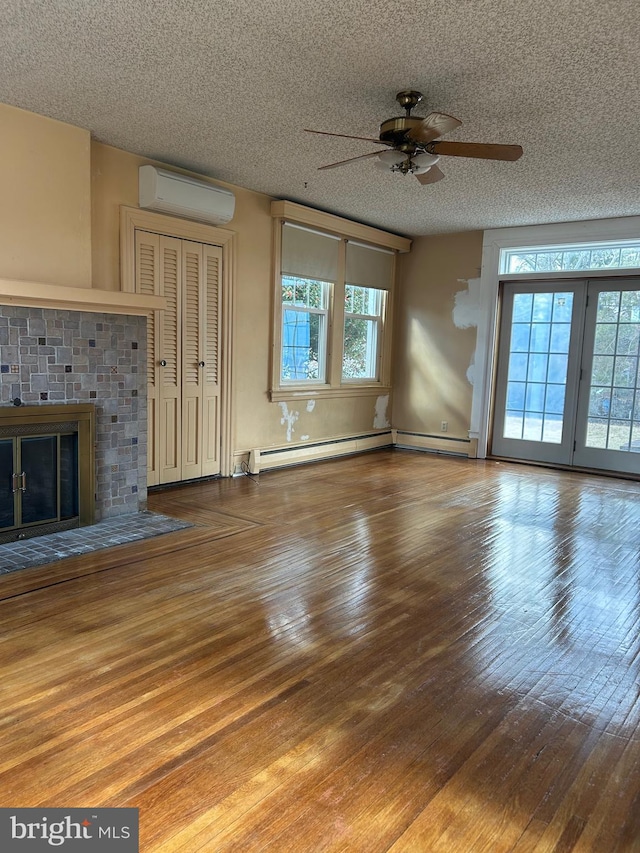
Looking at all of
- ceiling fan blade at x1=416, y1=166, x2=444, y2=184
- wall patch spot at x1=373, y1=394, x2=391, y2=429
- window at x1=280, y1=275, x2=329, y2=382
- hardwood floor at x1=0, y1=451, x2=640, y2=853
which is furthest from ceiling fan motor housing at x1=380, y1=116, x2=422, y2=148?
wall patch spot at x1=373, y1=394, x2=391, y2=429

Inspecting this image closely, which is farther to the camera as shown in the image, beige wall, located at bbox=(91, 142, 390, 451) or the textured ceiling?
beige wall, located at bbox=(91, 142, 390, 451)

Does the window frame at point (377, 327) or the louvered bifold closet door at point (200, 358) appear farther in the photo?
the window frame at point (377, 327)

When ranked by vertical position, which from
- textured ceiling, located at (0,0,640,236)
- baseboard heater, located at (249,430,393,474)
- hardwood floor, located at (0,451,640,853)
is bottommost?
hardwood floor, located at (0,451,640,853)

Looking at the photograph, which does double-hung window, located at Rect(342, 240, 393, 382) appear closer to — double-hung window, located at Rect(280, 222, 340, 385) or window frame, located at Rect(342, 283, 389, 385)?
window frame, located at Rect(342, 283, 389, 385)

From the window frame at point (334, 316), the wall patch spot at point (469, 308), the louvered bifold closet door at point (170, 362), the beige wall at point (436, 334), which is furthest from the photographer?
the beige wall at point (436, 334)

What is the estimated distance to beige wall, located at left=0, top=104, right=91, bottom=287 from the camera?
12.2ft

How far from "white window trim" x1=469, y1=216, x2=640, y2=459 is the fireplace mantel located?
164 inches

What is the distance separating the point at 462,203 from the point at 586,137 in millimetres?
1879

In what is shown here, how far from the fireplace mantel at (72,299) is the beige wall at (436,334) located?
416 cm

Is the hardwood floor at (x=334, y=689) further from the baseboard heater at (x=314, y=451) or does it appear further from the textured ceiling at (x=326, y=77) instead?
the textured ceiling at (x=326, y=77)

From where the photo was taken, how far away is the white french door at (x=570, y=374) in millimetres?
6348

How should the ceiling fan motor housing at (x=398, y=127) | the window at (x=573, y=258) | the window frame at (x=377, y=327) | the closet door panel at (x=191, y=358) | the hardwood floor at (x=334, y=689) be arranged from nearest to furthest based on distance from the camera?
the hardwood floor at (x=334, y=689) → the ceiling fan motor housing at (x=398, y=127) → the closet door panel at (x=191, y=358) → the window at (x=573, y=258) → the window frame at (x=377, y=327)

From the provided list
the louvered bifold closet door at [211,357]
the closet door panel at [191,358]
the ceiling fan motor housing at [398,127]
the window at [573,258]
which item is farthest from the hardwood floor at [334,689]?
the window at [573,258]

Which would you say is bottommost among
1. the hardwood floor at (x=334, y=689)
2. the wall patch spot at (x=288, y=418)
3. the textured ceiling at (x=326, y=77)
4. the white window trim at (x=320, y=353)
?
the hardwood floor at (x=334, y=689)
